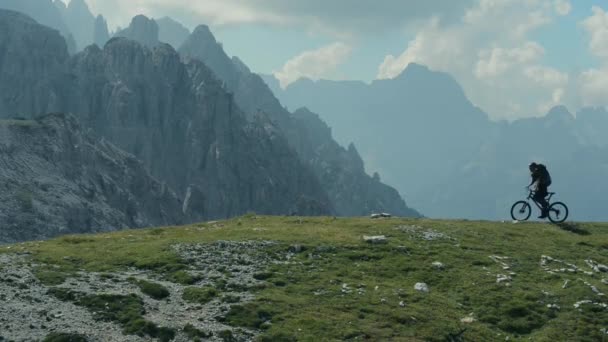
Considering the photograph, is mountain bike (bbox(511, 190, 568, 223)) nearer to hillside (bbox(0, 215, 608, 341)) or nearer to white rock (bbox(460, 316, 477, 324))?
hillside (bbox(0, 215, 608, 341))

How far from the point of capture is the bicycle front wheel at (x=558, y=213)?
47.3 meters

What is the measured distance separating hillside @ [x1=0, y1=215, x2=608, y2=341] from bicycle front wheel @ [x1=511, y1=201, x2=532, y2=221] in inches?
283

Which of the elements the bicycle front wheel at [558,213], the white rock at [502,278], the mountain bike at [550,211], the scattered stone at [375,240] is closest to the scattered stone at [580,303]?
the white rock at [502,278]

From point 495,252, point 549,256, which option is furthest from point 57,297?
point 549,256

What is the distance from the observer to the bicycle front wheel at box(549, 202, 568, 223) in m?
47.3

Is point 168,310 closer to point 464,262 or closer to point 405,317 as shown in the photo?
point 405,317

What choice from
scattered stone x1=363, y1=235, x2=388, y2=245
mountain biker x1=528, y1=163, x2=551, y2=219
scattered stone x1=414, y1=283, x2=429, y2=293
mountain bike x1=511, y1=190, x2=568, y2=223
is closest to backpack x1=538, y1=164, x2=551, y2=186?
mountain biker x1=528, y1=163, x2=551, y2=219

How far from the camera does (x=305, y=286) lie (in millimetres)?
30156

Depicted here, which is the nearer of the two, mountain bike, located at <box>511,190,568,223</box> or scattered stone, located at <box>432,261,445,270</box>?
scattered stone, located at <box>432,261,445,270</box>

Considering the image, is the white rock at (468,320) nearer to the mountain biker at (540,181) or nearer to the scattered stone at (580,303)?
the scattered stone at (580,303)


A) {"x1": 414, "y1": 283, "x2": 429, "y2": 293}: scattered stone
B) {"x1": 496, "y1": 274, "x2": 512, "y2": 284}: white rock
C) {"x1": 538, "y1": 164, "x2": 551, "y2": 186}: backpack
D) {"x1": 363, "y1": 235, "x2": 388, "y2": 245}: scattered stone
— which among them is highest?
{"x1": 538, "y1": 164, "x2": 551, "y2": 186}: backpack

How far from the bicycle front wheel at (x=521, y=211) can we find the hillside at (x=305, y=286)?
7.20 metres

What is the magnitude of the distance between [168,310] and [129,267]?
5.81 meters

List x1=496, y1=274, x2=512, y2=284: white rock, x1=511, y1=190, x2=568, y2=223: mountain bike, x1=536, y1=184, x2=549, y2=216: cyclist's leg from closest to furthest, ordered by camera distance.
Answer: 1. x1=496, y1=274, x2=512, y2=284: white rock
2. x1=536, y1=184, x2=549, y2=216: cyclist's leg
3. x1=511, y1=190, x2=568, y2=223: mountain bike
